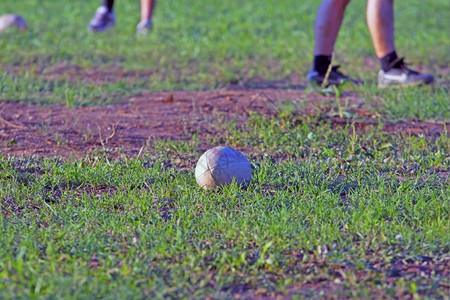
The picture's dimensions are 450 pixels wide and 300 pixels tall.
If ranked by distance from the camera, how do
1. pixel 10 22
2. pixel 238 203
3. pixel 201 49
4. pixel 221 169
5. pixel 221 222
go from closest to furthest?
pixel 221 222 < pixel 238 203 < pixel 221 169 < pixel 201 49 < pixel 10 22

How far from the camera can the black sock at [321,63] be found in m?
6.64

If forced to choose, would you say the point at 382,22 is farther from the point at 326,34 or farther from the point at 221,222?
the point at 221,222

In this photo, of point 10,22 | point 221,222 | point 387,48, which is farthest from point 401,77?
point 10,22

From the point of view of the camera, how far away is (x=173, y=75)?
7352 mm

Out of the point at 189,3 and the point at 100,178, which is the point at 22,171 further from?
the point at 189,3

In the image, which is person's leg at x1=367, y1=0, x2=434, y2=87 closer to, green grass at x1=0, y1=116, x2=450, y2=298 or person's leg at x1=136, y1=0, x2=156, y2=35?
green grass at x1=0, y1=116, x2=450, y2=298

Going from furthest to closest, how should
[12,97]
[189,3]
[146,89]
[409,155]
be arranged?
[189,3] → [146,89] → [12,97] → [409,155]

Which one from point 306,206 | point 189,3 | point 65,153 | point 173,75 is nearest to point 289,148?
point 306,206

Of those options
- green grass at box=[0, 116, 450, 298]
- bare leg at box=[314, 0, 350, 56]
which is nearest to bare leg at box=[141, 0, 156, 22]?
bare leg at box=[314, 0, 350, 56]

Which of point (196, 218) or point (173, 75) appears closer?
point (196, 218)

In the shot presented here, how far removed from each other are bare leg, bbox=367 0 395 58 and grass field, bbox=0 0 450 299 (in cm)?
49

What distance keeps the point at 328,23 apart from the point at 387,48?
0.65 metres

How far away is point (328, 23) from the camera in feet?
21.5

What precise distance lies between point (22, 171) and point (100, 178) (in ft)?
1.83
